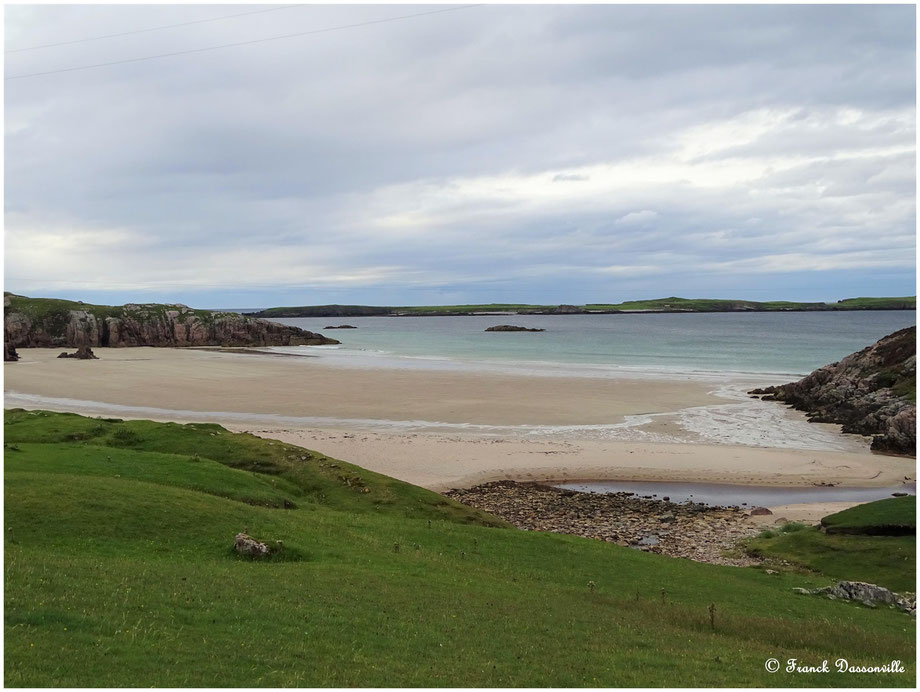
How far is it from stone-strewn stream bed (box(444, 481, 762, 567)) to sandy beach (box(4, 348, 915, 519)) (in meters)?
3.30

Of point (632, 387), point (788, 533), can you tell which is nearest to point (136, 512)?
point (788, 533)

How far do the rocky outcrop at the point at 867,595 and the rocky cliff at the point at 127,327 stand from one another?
5851 inches

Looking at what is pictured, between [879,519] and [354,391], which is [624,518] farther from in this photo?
[354,391]

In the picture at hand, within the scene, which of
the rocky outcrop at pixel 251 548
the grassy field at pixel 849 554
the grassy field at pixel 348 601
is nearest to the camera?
the grassy field at pixel 348 601

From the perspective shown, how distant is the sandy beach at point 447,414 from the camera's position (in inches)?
1745

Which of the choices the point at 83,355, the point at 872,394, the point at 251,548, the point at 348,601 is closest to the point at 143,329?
the point at 83,355

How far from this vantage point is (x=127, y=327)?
480 ft

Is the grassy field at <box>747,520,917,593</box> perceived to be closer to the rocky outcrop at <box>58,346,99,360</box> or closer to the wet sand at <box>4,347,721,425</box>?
the wet sand at <box>4,347,721,425</box>

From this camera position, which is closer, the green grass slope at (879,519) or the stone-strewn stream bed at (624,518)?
the green grass slope at (879,519)

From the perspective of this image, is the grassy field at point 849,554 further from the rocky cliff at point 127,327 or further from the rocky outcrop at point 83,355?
the rocky cliff at point 127,327

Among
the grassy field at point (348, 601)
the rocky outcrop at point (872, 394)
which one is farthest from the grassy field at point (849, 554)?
the rocky outcrop at point (872, 394)

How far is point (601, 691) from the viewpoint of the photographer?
12.7 metres

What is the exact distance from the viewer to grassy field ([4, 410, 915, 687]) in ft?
41.7

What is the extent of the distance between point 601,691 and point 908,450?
164ft
